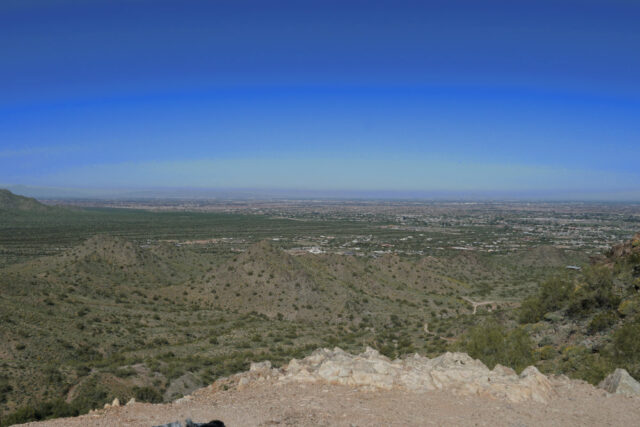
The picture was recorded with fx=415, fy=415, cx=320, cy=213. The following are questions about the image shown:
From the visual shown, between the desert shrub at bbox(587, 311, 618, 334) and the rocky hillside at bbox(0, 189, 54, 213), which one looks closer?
the desert shrub at bbox(587, 311, 618, 334)

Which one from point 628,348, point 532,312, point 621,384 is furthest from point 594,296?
point 621,384

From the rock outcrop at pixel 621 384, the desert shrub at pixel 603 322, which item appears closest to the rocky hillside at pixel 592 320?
the desert shrub at pixel 603 322

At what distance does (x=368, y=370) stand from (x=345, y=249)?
89399mm

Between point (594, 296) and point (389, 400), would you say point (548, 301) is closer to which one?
point (594, 296)

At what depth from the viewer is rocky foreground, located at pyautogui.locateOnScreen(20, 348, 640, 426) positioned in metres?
10.6

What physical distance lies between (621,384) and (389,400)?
6999 millimetres

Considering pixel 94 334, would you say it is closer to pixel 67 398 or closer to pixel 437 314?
pixel 67 398

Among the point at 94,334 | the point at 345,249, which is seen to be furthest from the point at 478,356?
the point at 345,249

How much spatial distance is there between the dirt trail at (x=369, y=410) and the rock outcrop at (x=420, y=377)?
1.00 feet

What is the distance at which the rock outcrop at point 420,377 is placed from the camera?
1210 cm

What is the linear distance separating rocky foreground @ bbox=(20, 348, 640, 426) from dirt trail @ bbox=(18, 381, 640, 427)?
1.0 inches

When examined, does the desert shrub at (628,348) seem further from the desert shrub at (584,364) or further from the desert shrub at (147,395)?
the desert shrub at (147,395)

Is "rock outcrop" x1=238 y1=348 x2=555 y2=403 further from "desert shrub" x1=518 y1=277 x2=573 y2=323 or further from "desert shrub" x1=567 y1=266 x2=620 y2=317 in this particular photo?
"desert shrub" x1=518 y1=277 x2=573 y2=323

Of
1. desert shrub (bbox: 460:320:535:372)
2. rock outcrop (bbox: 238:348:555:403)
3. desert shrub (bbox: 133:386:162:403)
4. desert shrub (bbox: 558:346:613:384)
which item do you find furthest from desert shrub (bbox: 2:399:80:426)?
desert shrub (bbox: 558:346:613:384)
